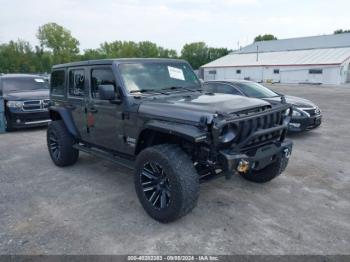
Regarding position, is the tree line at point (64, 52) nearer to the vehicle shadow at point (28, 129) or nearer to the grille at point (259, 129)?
the vehicle shadow at point (28, 129)

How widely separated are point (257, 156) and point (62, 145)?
3.52 m

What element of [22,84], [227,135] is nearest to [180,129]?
[227,135]

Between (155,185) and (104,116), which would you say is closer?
A: (155,185)

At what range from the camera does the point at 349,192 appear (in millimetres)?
4379

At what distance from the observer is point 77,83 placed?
16.8ft

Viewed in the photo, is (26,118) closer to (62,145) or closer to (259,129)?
(62,145)

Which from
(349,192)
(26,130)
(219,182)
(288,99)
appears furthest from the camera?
(26,130)

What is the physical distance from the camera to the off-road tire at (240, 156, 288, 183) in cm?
433

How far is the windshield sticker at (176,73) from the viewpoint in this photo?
470 cm

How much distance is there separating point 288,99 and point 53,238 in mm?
7162

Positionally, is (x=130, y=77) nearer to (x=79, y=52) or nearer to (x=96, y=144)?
(x=96, y=144)

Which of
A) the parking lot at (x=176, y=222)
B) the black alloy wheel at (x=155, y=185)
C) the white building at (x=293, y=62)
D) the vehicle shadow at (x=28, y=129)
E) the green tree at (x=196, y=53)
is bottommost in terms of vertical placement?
the parking lot at (x=176, y=222)

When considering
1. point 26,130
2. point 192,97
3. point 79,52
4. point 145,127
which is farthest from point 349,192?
point 79,52

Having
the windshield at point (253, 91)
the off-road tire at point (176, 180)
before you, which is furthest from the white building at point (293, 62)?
the off-road tire at point (176, 180)
